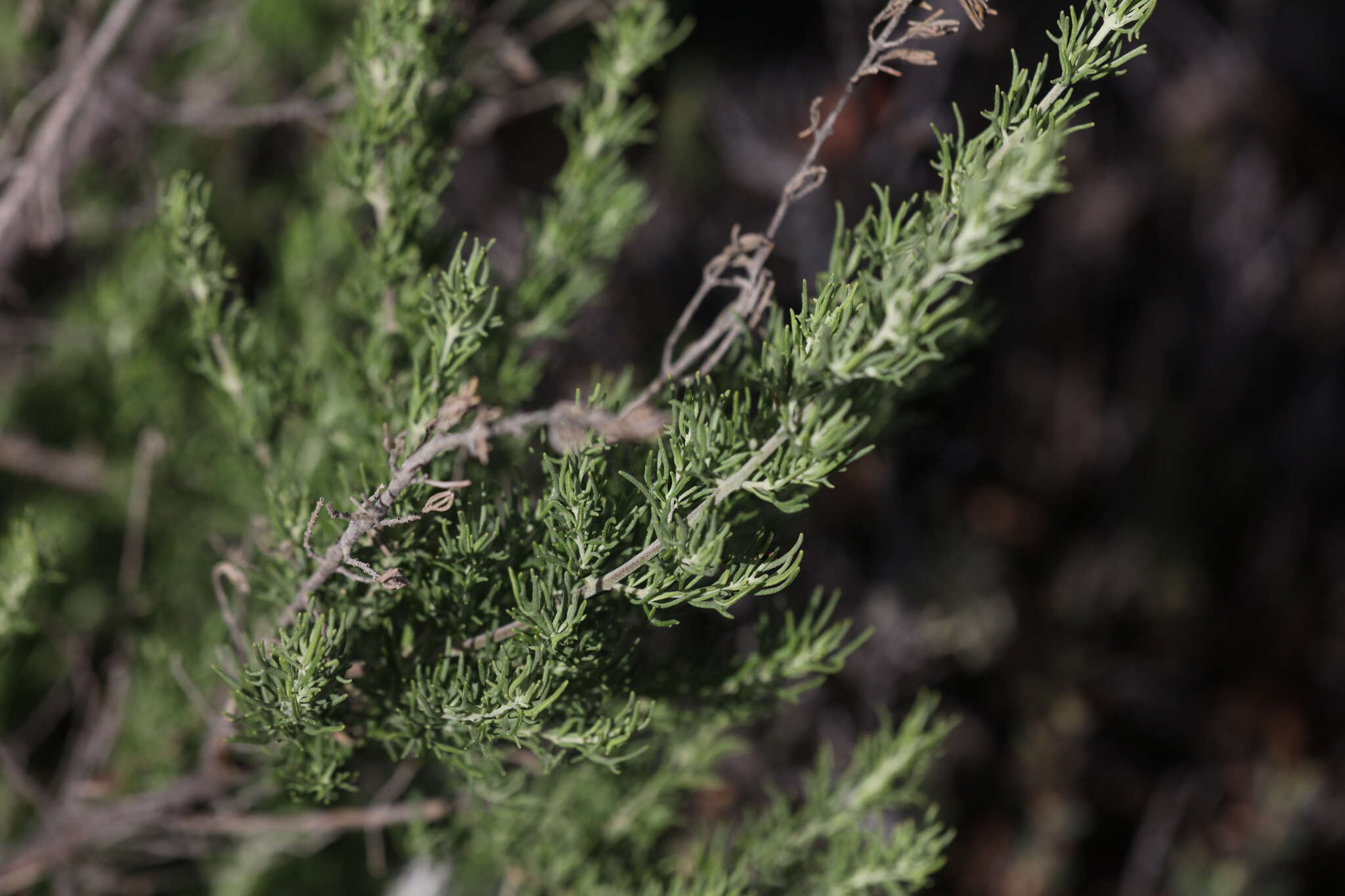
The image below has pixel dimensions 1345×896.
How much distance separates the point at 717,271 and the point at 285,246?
2.29ft

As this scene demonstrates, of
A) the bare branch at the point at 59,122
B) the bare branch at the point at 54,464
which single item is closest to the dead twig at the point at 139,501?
the bare branch at the point at 54,464

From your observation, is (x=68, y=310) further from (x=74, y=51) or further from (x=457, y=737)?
(x=457, y=737)

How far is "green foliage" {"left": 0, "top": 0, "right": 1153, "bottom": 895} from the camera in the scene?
0.40 metres

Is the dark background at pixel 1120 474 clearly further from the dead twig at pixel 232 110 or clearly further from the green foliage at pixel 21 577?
the green foliage at pixel 21 577

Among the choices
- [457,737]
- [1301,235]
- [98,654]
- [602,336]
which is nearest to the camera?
[457,737]

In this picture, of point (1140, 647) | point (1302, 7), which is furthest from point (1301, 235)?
point (1140, 647)

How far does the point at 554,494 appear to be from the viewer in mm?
407

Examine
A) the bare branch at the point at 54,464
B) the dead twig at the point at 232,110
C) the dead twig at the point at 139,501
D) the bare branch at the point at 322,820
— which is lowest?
the bare branch at the point at 322,820

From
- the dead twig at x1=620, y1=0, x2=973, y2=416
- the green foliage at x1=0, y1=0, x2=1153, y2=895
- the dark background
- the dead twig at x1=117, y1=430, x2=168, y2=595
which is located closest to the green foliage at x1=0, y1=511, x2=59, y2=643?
the green foliage at x1=0, y1=0, x2=1153, y2=895

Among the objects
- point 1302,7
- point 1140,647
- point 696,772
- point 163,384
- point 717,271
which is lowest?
point 1140,647

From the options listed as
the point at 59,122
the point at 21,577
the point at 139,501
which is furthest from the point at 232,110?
the point at 21,577

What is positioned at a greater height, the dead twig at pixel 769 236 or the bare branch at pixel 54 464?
the dead twig at pixel 769 236

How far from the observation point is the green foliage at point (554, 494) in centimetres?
40

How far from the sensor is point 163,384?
0.99 m
